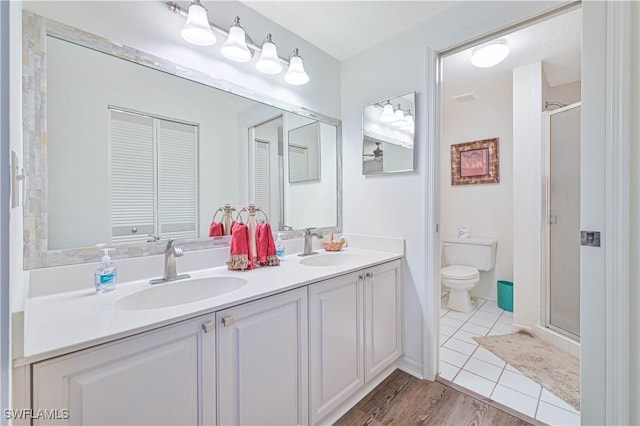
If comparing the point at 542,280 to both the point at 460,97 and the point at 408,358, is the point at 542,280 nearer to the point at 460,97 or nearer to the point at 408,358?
the point at 408,358

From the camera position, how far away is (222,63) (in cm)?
156

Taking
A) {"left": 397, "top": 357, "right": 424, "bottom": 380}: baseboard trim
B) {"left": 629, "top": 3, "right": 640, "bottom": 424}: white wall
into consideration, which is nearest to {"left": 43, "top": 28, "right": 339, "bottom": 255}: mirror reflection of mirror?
{"left": 397, "top": 357, "right": 424, "bottom": 380}: baseboard trim

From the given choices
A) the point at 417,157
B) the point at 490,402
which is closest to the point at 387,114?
the point at 417,157

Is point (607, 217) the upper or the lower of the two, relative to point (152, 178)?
lower

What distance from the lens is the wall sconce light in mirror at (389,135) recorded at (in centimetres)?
184

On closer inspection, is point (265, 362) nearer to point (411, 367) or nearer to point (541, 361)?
point (411, 367)

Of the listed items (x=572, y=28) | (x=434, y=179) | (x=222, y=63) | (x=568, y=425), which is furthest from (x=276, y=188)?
(x=572, y=28)

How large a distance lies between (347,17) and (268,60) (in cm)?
59

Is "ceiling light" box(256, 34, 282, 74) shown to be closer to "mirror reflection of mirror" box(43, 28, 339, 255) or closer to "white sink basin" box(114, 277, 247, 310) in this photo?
"mirror reflection of mirror" box(43, 28, 339, 255)

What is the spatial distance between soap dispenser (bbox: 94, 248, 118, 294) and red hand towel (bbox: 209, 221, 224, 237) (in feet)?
1.60

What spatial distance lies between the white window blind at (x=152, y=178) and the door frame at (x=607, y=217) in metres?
1.91

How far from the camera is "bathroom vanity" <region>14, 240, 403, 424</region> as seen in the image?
0.71 m

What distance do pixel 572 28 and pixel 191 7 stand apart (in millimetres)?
2434

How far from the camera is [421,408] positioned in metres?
1.50
